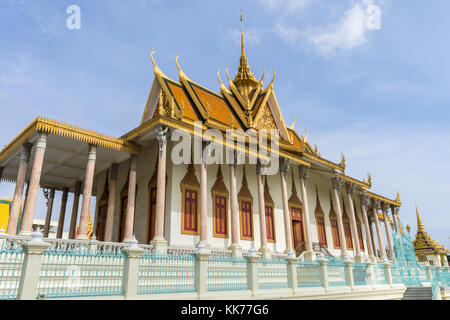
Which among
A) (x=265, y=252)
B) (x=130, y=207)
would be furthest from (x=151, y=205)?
(x=265, y=252)

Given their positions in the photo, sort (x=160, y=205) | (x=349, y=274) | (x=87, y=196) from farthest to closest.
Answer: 1. (x=349, y=274)
2. (x=87, y=196)
3. (x=160, y=205)

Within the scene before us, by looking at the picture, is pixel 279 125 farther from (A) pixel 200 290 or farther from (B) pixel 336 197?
(A) pixel 200 290

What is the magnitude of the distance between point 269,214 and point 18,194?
1039 centimetres

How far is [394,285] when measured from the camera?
43.3 ft

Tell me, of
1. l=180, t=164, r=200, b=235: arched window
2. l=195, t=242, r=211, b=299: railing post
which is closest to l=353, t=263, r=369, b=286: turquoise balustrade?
l=180, t=164, r=200, b=235: arched window

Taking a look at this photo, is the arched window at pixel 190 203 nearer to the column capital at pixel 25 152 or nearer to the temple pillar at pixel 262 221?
the temple pillar at pixel 262 221

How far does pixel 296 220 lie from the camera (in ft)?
57.3

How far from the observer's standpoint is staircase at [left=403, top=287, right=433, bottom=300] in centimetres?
1300

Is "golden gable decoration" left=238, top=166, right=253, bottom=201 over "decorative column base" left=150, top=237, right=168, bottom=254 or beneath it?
over

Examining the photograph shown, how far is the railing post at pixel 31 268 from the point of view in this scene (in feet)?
18.5

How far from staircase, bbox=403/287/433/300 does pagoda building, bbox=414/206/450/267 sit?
22.2 meters

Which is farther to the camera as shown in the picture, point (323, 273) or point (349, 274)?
point (349, 274)

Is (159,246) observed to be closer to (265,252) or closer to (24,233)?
(24,233)

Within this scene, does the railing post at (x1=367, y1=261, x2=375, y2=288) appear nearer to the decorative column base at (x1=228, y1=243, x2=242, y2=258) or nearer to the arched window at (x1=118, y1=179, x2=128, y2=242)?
the decorative column base at (x1=228, y1=243, x2=242, y2=258)
